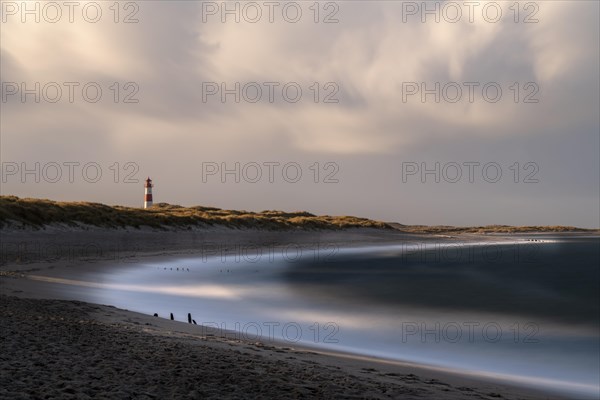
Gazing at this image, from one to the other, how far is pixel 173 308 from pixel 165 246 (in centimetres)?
2993

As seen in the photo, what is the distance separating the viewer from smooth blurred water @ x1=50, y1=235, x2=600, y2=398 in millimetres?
15680

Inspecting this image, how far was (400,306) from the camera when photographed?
88.6 feet

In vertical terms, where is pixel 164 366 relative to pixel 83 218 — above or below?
below

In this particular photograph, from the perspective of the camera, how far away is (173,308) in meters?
19.4

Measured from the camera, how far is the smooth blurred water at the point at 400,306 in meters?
15.7

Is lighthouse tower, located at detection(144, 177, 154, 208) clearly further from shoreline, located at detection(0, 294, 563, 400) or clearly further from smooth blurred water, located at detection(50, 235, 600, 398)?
shoreline, located at detection(0, 294, 563, 400)

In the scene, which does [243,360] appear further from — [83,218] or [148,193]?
[148,193]

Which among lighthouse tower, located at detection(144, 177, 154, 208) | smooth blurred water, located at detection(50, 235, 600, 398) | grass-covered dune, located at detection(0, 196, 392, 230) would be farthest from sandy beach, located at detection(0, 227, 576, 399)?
lighthouse tower, located at detection(144, 177, 154, 208)

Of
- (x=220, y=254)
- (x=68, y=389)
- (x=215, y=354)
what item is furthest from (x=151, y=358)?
(x=220, y=254)

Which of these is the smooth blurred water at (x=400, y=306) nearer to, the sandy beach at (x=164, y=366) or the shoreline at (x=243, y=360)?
the shoreline at (x=243, y=360)

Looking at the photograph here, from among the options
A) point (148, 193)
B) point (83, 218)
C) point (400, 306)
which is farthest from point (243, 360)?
point (148, 193)

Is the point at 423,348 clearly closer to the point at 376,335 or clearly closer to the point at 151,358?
the point at 376,335

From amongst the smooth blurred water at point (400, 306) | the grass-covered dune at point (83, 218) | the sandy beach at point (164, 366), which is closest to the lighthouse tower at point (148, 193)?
the grass-covered dune at point (83, 218)

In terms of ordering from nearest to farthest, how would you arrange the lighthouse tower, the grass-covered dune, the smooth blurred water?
the smooth blurred water → the grass-covered dune → the lighthouse tower
